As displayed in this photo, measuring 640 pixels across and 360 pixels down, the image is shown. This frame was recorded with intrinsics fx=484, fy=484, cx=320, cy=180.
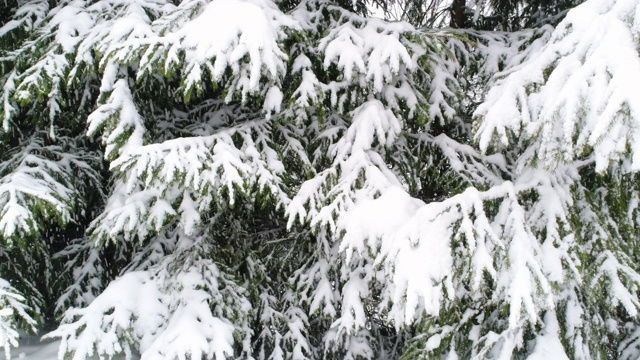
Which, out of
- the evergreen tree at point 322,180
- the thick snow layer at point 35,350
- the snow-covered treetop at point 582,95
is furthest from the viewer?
the thick snow layer at point 35,350

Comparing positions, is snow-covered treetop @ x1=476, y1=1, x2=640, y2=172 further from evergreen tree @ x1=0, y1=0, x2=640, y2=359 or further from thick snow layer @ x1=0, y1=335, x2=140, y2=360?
thick snow layer @ x1=0, y1=335, x2=140, y2=360

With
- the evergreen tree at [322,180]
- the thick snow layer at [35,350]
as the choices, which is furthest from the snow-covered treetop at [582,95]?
the thick snow layer at [35,350]

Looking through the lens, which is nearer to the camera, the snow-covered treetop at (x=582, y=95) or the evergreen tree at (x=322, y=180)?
the snow-covered treetop at (x=582, y=95)

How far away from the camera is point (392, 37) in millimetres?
3518

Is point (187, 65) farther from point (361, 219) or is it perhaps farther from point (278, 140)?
point (361, 219)

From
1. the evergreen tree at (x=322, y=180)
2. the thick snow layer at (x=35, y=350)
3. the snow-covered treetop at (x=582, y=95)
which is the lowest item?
the thick snow layer at (x=35, y=350)

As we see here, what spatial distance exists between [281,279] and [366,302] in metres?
0.88

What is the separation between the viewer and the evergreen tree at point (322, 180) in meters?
2.61

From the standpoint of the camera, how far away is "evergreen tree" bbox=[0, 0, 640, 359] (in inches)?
103

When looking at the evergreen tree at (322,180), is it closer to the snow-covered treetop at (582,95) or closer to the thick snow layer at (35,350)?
the snow-covered treetop at (582,95)

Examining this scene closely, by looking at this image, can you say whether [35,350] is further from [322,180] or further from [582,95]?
[582,95]

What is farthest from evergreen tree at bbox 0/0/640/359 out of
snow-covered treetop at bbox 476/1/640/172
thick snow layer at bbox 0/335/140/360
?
thick snow layer at bbox 0/335/140/360

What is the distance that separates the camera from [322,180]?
3.59m

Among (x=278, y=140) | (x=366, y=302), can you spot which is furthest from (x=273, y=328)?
(x=278, y=140)
